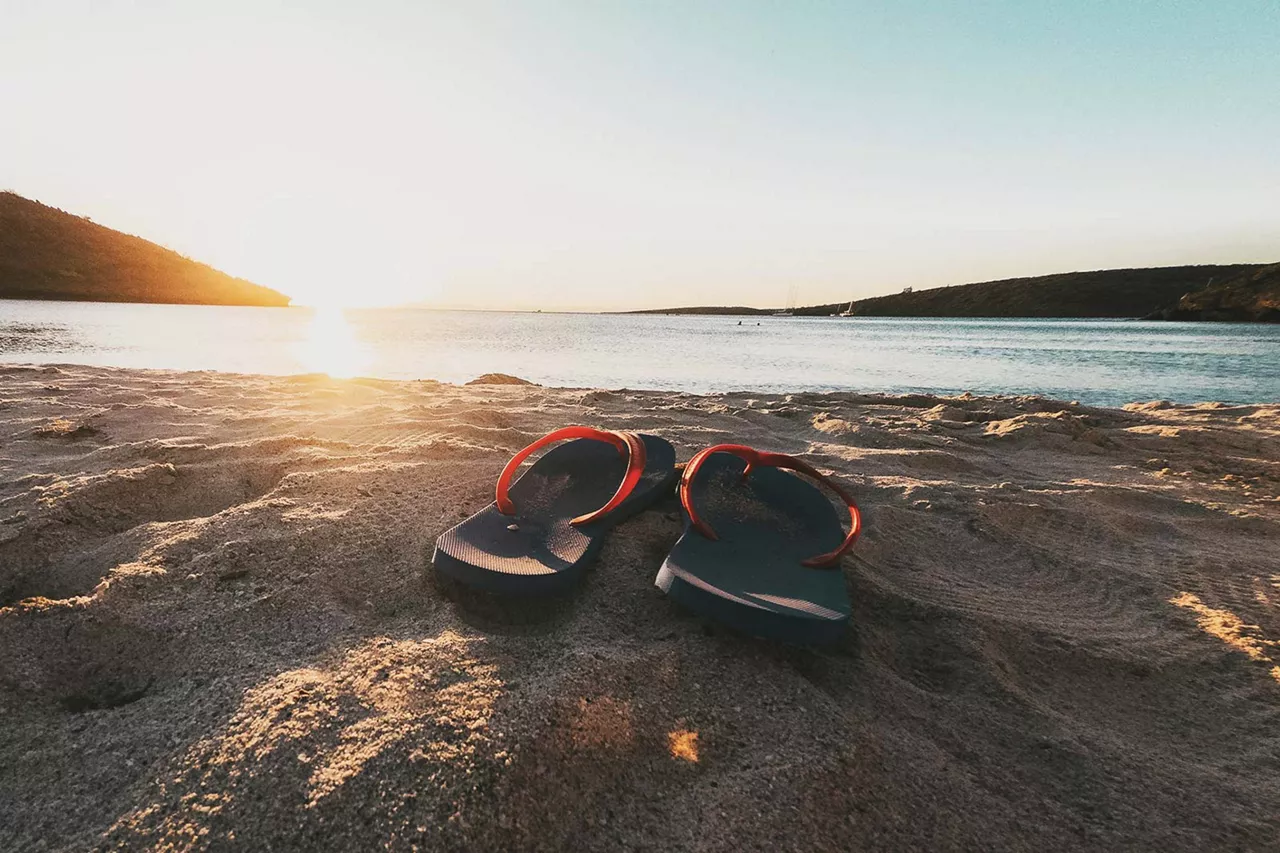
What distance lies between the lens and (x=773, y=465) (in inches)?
78.2

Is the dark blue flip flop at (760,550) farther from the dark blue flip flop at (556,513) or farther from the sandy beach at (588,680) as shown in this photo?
the dark blue flip flop at (556,513)

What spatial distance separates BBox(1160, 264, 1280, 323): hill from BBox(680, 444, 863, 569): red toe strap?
5001cm

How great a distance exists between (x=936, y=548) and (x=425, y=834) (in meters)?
1.77

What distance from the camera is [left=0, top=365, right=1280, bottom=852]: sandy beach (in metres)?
0.92

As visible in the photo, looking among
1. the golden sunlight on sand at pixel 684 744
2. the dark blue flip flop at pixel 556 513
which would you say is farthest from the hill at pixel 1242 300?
the golden sunlight on sand at pixel 684 744

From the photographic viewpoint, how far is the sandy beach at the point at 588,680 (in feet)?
3.01

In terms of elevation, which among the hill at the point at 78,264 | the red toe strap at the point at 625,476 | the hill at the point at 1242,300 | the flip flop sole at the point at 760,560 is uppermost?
the hill at the point at 78,264

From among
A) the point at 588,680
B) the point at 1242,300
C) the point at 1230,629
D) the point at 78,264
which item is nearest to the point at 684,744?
the point at 588,680

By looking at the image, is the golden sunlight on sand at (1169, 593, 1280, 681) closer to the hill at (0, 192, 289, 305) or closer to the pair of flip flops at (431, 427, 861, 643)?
the pair of flip flops at (431, 427, 861, 643)

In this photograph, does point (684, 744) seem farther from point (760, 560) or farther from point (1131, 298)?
point (1131, 298)

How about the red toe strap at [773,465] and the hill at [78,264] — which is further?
the hill at [78,264]

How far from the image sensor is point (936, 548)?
201cm

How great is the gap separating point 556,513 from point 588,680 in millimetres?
745

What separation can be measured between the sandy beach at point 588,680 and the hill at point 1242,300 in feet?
160
